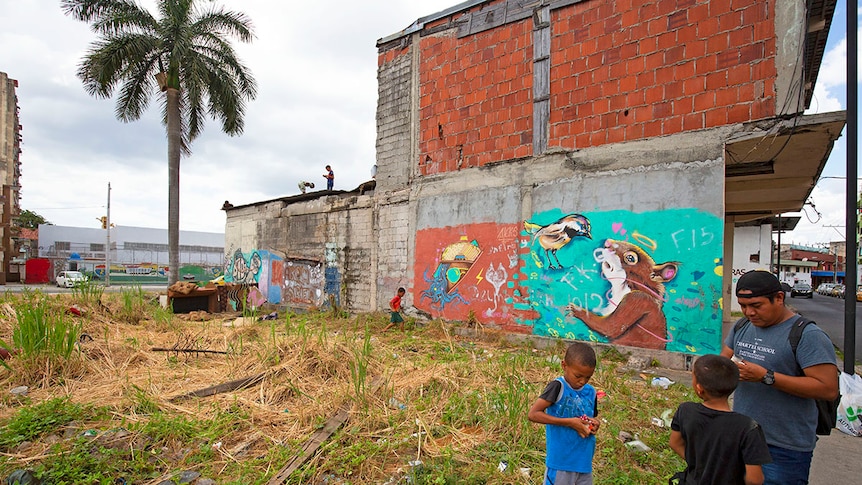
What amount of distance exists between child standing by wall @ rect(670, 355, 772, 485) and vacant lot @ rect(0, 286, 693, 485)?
137 centimetres

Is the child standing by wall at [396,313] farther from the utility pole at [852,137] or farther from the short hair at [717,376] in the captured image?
the short hair at [717,376]

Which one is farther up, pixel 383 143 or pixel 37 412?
pixel 383 143

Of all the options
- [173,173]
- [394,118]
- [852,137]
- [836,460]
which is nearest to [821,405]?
[836,460]

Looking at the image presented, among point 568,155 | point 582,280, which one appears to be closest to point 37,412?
point 582,280

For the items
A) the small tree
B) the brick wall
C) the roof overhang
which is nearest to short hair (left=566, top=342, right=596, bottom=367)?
the roof overhang

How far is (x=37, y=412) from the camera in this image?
368 centimetres

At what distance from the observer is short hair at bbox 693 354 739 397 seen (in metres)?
1.82

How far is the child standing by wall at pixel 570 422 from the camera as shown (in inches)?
88.3

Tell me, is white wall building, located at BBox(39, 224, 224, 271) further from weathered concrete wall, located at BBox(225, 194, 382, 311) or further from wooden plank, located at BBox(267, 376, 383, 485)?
wooden plank, located at BBox(267, 376, 383, 485)

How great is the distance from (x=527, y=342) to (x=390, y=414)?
450 centimetres

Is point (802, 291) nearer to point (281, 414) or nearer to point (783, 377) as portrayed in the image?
point (783, 377)

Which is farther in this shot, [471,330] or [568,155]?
[471,330]

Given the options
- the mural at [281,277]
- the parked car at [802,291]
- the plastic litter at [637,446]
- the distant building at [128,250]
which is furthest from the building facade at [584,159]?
the parked car at [802,291]

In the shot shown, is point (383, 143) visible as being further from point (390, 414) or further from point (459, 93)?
point (390, 414)
